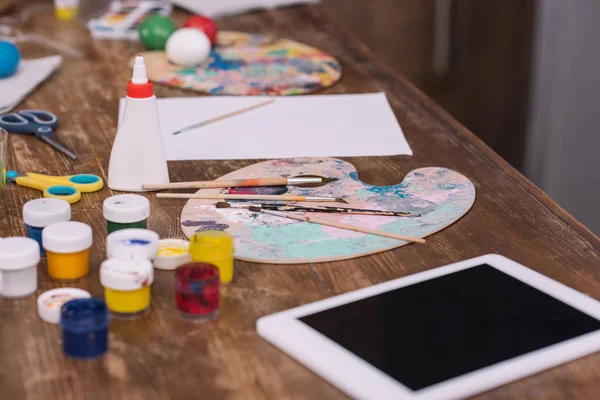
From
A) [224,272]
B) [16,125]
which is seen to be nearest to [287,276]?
[224,272]

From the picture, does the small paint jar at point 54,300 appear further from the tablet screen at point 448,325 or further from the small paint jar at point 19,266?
the tablet screen at point 448,325

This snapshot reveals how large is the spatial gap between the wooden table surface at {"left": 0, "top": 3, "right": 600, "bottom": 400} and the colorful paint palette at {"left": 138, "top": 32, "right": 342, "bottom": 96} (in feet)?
0.18

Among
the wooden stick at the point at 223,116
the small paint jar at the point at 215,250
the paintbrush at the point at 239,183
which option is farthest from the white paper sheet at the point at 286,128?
the small paint jar at the point at 215,250

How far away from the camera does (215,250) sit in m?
0.87

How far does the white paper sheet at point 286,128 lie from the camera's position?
4.17 ft

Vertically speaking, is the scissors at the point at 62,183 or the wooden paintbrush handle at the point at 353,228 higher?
the scissors at the point at 62,183

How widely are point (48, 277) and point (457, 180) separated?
55cm

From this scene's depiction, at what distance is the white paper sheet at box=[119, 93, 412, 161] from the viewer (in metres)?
1.27

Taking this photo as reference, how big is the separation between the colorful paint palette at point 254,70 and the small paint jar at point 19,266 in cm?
73

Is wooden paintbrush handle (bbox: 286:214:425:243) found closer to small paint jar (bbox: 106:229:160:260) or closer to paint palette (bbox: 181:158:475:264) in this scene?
paint palette (bbox: 181:158:475:264)

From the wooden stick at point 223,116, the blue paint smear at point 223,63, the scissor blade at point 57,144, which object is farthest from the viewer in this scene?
the blue paint smear at point 223,63

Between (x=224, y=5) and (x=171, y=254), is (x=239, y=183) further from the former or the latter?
(x=224, y=5)

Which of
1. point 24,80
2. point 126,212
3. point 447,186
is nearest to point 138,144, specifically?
point 126,212

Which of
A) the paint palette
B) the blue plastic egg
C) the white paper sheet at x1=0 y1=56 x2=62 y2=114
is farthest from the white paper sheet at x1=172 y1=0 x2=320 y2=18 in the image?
the paint palette
